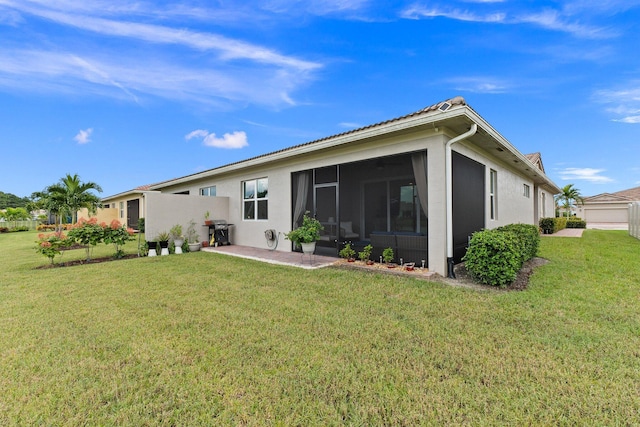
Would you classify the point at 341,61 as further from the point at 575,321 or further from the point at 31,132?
the point at 31,132

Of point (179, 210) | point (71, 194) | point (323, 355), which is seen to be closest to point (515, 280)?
point (323, 355)

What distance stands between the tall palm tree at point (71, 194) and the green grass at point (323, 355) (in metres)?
15.9

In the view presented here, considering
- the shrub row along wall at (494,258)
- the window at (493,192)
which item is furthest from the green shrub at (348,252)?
the window at (493,192)

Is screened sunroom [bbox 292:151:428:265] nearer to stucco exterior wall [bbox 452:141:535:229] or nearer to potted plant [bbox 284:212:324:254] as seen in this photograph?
potted plant [bbox 284:212:324:254]

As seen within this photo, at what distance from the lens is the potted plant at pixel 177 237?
911 cm

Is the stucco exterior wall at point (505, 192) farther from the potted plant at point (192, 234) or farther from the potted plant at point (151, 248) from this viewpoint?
the potted plant at point (192, 234)

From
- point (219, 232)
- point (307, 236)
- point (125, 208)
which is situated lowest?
point (219, 232)

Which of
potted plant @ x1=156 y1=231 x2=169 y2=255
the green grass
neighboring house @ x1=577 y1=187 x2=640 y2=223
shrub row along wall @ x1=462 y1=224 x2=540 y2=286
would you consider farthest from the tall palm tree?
neighboring house @ x1=577 y1=187 x2=640 y2=223

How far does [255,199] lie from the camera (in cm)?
980

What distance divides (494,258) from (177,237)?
9173 millimetres

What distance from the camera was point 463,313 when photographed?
3.33 m

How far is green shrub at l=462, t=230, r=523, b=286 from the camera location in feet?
14.4

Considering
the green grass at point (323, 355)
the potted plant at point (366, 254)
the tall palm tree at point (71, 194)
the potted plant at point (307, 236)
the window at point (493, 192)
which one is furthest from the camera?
the tall palm tree at point (71, 194)

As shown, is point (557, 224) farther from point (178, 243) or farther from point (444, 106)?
point (178, 243)
